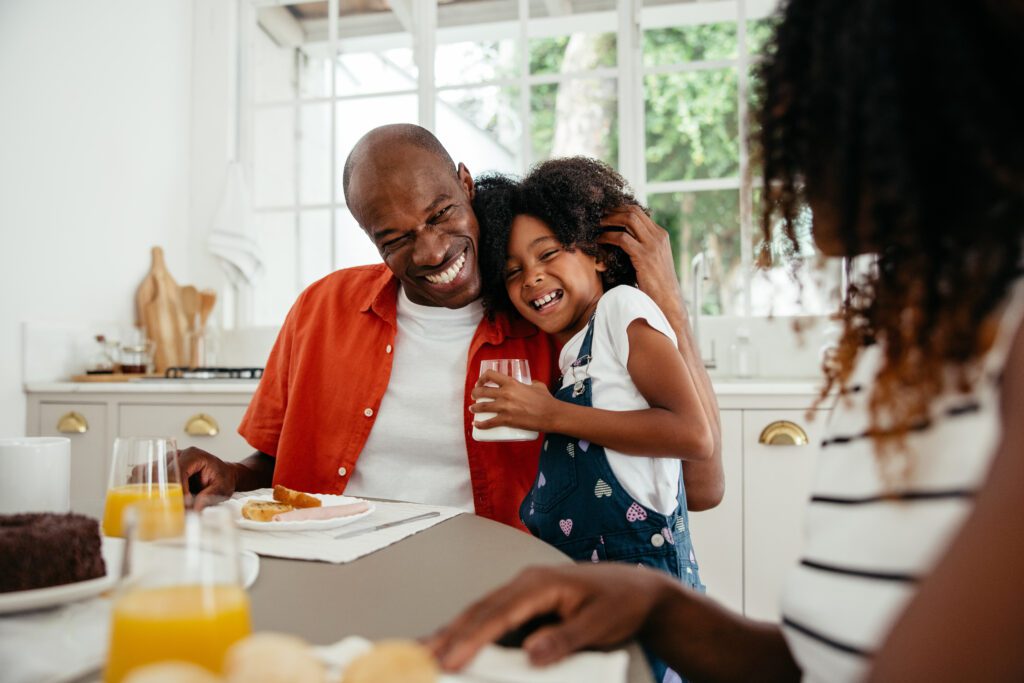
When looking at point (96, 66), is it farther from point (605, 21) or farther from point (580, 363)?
point (580, 363)

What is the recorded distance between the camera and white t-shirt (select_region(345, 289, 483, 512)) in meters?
1.63

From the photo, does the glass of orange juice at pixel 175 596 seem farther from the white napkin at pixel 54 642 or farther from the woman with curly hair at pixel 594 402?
the woman with curly hair at pixel 594 402

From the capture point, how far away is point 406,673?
41 centimetres

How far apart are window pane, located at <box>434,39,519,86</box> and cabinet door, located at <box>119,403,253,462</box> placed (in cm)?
172

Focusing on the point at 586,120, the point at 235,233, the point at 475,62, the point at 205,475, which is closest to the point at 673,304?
the point at 205,475

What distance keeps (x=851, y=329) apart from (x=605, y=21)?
283 centimetres

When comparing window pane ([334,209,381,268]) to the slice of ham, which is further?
window pane ([334,209,381,268])

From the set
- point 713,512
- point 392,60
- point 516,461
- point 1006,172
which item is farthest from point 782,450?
point 392,60

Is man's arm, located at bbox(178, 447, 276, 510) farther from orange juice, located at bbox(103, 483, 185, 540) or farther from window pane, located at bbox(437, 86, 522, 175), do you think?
window pane, located at bbox(437, 86, 522, 175)

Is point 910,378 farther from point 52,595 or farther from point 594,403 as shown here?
point 594,403

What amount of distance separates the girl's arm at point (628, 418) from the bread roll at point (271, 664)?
2.71ft

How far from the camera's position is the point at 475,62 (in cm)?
331

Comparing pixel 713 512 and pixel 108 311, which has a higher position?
pixel 108 311

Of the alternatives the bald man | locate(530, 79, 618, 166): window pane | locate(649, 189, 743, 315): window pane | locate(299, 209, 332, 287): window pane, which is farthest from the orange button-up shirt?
locate(649, 189, 743, 315): window pane
